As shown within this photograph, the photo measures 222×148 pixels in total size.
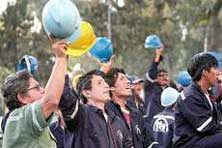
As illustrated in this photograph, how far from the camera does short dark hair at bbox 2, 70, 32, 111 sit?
4723mm

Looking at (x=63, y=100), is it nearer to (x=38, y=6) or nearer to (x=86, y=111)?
(x=86, y=111)

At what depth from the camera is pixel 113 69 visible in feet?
21.9

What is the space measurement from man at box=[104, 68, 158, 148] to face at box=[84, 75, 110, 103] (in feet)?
2.90

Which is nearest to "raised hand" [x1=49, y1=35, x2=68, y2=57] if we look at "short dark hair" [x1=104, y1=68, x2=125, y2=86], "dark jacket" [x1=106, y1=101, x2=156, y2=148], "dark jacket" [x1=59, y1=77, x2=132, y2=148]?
"dark jacket" [x1=59, y1=77, x2=132, y2=148]

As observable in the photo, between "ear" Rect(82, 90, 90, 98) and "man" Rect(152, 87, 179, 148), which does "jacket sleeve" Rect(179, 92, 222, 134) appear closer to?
"ear" Rect(82, 90, 90, 98)

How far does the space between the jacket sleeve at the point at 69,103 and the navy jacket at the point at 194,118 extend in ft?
4.28

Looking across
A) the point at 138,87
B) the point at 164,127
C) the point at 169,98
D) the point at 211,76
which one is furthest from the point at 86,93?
the point at 138,87

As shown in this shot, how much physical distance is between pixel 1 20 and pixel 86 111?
28.8 m

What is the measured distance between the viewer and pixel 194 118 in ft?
19.1

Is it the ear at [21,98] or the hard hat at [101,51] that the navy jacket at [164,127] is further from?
the ear at [21,98]

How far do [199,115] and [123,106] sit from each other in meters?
1.11

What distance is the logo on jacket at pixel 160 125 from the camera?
27.1 feet

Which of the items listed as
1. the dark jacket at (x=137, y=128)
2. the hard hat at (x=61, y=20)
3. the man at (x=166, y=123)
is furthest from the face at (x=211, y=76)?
the hard hat at (x=61, y=20)

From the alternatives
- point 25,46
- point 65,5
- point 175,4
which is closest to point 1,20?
point 25,46
